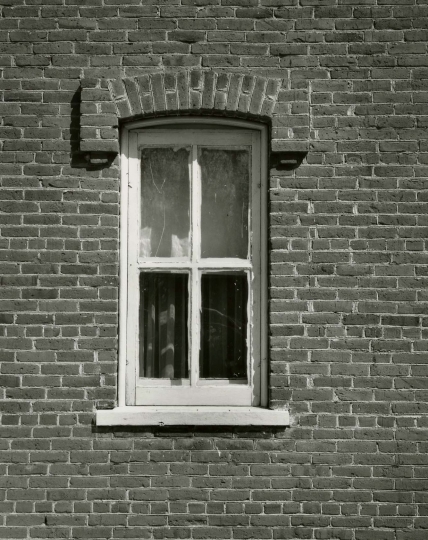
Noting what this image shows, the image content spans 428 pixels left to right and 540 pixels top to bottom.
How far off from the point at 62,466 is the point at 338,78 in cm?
330

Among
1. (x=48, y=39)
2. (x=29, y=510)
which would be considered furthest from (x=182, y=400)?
(x=48, y=39)

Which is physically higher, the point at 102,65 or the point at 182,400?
the point at 102,65

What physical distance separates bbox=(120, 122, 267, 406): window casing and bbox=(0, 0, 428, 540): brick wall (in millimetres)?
202

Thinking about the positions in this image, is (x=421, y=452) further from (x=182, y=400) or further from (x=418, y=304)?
(x=182, y=400)

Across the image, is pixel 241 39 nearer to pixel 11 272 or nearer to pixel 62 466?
pixel 11 272

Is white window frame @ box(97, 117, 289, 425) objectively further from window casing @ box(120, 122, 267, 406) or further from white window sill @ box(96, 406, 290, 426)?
white window sill @ box(96, 406, 290, 426)

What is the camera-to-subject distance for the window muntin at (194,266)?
15.7 feet

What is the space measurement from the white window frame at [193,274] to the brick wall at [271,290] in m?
0.15

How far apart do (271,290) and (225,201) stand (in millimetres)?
751

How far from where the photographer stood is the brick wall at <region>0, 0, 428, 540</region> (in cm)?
455

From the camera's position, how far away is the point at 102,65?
471 cm

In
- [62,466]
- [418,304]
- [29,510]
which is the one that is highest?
[418,304]

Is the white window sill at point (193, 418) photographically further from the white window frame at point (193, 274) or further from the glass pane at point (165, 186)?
the glass pane at point (165, 186)

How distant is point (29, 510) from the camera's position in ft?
14.9
